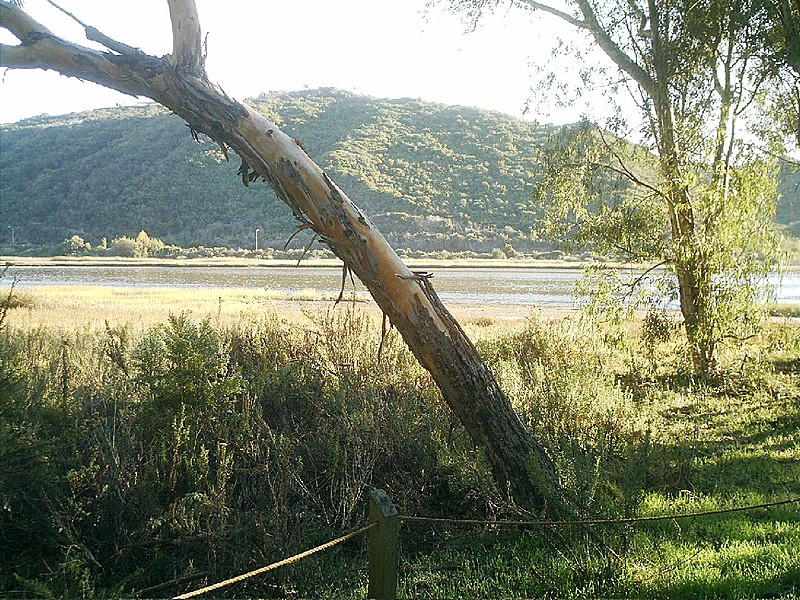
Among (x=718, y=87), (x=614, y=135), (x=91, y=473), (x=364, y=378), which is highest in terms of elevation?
(x=718, y=87)

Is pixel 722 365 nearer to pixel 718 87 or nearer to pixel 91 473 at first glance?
pixel 718 87

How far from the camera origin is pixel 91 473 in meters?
4.85

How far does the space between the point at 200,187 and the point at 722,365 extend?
62.3 metres

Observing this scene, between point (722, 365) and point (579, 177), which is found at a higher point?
point (579, 177)

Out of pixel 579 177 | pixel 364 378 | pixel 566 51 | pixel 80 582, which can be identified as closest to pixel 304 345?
pixel 364 378

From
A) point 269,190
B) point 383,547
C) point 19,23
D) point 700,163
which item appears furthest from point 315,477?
point 269,190

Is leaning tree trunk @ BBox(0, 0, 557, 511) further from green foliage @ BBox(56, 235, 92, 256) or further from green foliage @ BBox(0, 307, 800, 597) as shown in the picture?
green foliage @ BBox(56, 235, 92, 256)

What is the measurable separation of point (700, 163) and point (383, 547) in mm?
9791

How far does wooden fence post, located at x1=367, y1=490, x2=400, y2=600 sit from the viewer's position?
9.43 ft

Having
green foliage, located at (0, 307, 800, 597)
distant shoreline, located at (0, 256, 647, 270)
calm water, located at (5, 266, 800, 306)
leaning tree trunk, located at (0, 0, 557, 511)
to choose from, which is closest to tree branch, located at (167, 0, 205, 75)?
leaning tree trunk, located at (0, 0, 557, 511)

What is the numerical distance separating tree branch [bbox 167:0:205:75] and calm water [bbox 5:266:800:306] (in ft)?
76.0

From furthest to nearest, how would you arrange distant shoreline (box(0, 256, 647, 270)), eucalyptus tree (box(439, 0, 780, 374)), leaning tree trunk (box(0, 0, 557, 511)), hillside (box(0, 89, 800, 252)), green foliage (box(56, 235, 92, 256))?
green foliage (box(56, 235, 92, 256)) → hillside (box(0, 89, 800, 252)) → distant shoreline (box(0, 256, 647, 270)) → eucalyptus tree (box(439, 0, 780, 374)) → leaning tree trunk (box(0, 0, 557, 511))

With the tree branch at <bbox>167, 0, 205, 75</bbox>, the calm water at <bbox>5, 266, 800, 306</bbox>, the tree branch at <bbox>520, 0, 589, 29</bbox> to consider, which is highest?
the tree branch at <bbox>520, 0, 589, 29</bbox>

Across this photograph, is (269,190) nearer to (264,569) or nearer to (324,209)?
(324,209)
